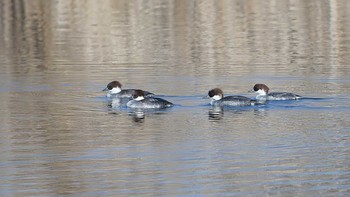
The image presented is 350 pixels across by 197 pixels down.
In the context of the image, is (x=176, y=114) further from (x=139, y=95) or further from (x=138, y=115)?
(x=139, y=95)

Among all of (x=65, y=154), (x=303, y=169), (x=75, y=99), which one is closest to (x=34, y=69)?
(x=75, y=99)

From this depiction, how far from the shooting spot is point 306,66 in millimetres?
24359

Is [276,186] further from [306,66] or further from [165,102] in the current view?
[306,66]

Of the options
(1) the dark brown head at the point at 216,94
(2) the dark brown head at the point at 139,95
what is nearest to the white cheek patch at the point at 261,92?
(1) the dark brown head at the point at 216,94

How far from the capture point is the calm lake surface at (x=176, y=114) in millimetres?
13617

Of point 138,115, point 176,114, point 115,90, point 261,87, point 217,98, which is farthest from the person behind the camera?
point 115,90

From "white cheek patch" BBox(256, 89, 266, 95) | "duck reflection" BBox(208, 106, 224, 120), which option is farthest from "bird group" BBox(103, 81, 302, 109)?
"duck reflection" BBox(208, 106, 224, 120)

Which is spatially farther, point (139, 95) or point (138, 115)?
point (139, 95)

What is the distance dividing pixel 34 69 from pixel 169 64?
291 centimetres

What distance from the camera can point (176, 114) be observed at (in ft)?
61.2

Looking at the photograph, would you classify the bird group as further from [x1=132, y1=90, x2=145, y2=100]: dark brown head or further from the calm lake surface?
the calm lake surface

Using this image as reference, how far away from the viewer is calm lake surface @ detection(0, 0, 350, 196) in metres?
13.6

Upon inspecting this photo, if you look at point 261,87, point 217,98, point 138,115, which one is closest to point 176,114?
point 138,115

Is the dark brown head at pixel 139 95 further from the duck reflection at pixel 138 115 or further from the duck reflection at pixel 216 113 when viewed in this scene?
the duck reflection at pixel 216 113
